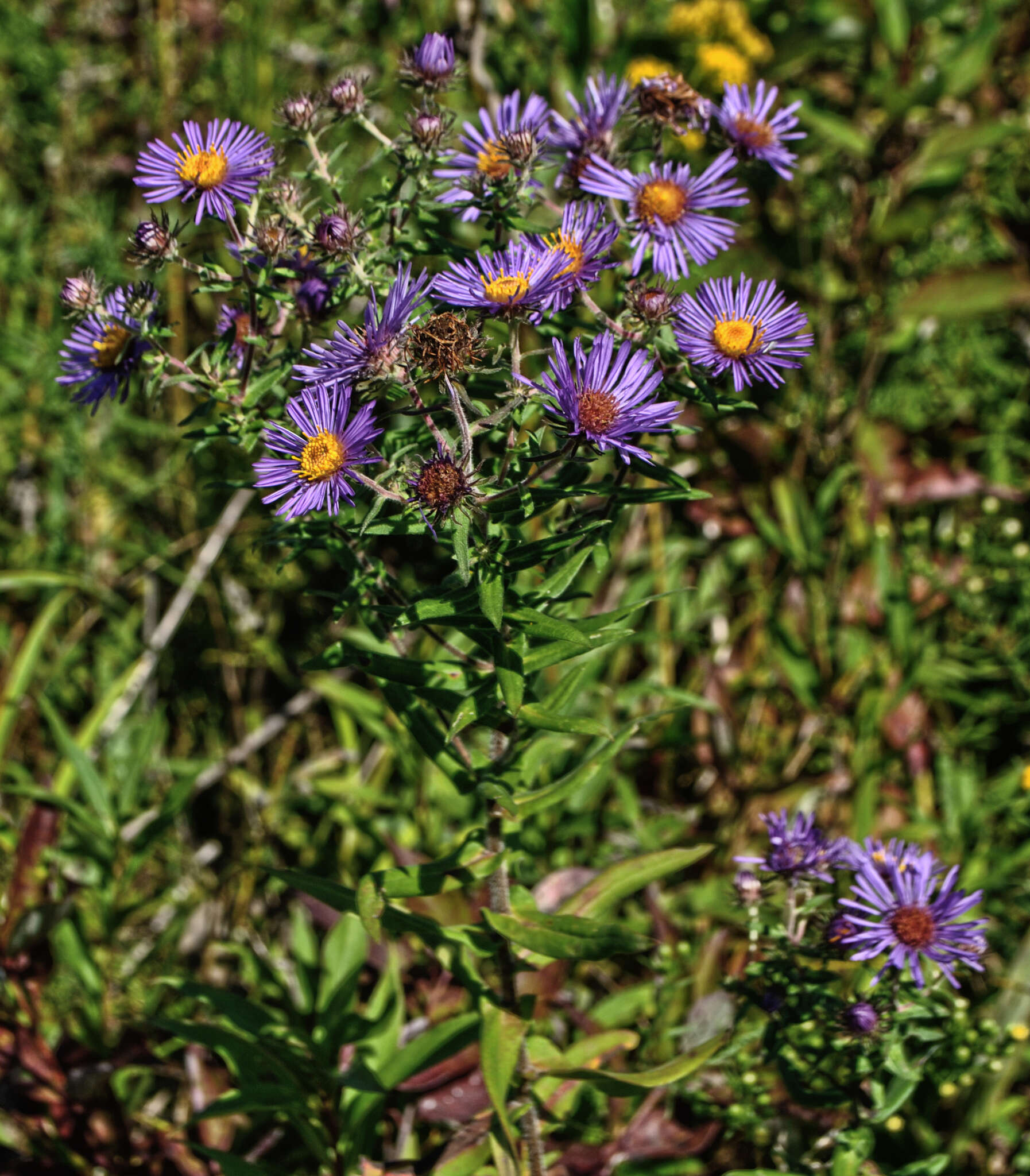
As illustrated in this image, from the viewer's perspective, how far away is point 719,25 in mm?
3889

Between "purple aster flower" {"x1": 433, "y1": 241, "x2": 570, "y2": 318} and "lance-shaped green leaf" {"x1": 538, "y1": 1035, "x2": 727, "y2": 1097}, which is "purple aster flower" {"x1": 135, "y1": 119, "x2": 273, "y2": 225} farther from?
"lance-shaped green leaf" {"x1": 538, "y1": 1035, "x2": 727, "y2": 1097}

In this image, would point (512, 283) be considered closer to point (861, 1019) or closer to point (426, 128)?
point (426, 128)

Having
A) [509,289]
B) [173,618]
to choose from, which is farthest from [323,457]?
[173,618]

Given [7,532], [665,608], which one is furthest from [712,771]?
[7,532]

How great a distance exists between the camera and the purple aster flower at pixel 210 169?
139cm

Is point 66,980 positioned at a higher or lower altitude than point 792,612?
lower

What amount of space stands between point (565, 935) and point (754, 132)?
1.23m

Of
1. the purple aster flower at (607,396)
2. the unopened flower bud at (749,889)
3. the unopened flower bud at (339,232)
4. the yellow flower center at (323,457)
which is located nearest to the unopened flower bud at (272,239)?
the unopened flower bud at (339,232)

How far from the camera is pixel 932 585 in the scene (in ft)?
8.98

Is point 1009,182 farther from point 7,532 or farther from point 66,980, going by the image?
point 66,980

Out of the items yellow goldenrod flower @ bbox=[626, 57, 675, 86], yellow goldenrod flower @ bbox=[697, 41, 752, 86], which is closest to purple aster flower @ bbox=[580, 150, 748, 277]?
yellow goldenrod flower @ bbox=[697, 41, 752, 86]

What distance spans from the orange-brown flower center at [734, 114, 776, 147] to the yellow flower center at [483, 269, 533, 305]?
1.87 feet

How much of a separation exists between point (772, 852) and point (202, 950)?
145 centimetres

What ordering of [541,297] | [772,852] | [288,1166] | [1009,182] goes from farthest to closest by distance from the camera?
[1009,182], [288,1166], [772,852], [541,297]
